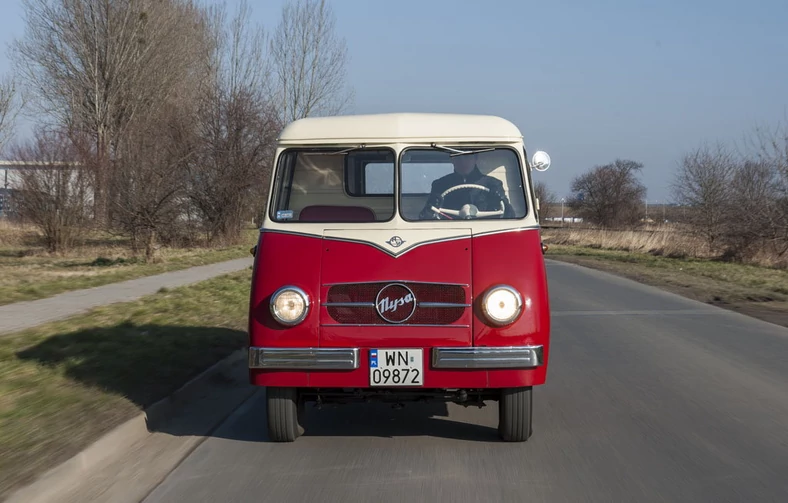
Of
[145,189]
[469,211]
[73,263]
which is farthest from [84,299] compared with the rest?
[73,263]

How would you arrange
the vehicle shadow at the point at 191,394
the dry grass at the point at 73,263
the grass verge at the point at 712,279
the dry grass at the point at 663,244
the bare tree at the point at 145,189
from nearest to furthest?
the vehicle shadow at the point at 191,394, the dry grass at the point at 73,263, the grass verge at the point at 712,279, the bare tree at the point at 145,189, the dry grass at the point at 663,244

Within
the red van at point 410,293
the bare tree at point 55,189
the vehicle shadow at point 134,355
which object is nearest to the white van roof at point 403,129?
Result: the red van at point 410,293

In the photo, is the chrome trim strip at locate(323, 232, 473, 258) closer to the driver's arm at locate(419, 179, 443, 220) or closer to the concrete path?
the driver's arm at locate(419, 179, 443, 220)

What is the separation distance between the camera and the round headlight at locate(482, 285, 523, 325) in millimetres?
5121

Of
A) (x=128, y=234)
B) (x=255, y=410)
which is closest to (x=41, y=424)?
(x=255, y=410)

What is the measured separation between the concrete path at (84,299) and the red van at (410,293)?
218 inches

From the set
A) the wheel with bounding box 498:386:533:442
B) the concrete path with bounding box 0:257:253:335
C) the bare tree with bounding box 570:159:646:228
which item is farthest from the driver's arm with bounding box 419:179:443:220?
the bare tree with bounding box 570:159:646:228

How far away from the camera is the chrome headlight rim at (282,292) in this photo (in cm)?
514

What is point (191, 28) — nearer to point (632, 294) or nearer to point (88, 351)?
point (632, 294)

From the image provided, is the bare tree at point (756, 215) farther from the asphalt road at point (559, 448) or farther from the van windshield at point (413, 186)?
the van windshield at point (413, 186)

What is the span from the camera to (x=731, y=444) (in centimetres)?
554

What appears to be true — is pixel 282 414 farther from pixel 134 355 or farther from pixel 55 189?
pixel 55 189

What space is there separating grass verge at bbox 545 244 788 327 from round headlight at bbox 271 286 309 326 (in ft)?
30.8

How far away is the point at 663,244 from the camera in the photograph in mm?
31797
